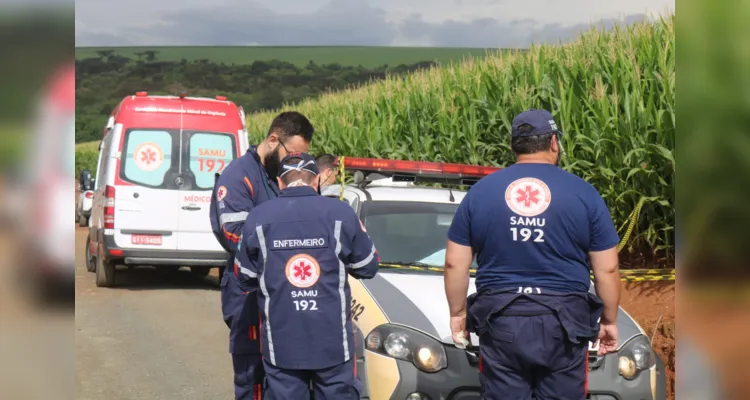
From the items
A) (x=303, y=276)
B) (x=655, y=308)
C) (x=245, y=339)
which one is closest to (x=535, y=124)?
(x=303, y=276)

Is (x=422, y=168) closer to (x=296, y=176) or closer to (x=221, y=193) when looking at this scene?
(x=221, y=193)

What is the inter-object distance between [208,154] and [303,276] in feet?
31.9

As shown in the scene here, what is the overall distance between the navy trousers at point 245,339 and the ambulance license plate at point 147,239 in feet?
28.2

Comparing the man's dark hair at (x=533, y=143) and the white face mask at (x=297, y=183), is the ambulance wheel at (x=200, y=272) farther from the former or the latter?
the man's dark hair at (x=533, y=143)

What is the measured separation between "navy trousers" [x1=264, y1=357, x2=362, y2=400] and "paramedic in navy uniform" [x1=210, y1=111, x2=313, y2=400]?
54cm

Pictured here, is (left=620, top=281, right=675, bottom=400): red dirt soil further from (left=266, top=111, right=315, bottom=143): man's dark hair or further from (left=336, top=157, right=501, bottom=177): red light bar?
(left=266, top=111, right=315, bottom=143): man's dark hair

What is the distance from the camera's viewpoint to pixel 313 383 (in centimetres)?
430

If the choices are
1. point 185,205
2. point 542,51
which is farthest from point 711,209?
point 185,205

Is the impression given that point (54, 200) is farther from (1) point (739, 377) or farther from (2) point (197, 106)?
(2) point (197, 106)

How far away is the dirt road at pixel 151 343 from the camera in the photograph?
7.11m

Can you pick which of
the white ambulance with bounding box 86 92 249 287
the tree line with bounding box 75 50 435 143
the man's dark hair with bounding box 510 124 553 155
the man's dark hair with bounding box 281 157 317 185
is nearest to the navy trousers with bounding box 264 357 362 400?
the man's dark hair with bounding box 281 157 317 185

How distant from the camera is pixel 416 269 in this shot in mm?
6102

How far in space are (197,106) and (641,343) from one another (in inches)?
387

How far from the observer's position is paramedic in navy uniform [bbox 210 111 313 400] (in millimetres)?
4816
